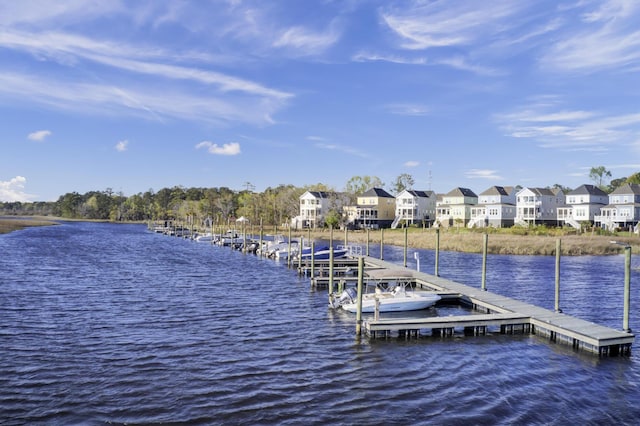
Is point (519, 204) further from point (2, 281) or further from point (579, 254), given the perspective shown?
point (2, 281)

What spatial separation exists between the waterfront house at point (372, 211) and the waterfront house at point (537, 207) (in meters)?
28.8

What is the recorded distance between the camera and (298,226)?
116m

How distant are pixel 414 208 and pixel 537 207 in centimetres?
2506

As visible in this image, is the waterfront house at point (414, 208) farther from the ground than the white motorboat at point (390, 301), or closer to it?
farther from the ground

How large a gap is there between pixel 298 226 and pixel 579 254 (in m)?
65.8

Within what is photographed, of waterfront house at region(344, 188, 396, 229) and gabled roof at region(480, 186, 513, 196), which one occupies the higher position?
gabled roof at region(480, 186, 513, 196)

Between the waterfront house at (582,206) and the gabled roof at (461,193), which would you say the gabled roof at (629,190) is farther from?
the gabled roof at (461,193)

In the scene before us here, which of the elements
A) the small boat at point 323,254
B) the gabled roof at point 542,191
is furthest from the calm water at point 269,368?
the gabled roof at point 542,191

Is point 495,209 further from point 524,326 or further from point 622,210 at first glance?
point 524,326

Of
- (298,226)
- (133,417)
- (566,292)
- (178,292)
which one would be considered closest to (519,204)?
(298,226)

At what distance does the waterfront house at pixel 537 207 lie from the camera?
9869 cm

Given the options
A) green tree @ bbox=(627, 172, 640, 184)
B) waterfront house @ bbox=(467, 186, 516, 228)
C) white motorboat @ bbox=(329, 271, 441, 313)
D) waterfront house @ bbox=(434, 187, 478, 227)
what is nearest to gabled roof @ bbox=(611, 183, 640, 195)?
green tree @ bbox=(627, 172, 640, 184)

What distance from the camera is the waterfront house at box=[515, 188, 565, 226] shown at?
324ft

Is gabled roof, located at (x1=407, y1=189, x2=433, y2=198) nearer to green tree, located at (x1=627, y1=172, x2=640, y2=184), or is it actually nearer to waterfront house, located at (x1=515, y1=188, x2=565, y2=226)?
waterfront house, located at (x1=515, y1=188, x2=565, y2=226)
